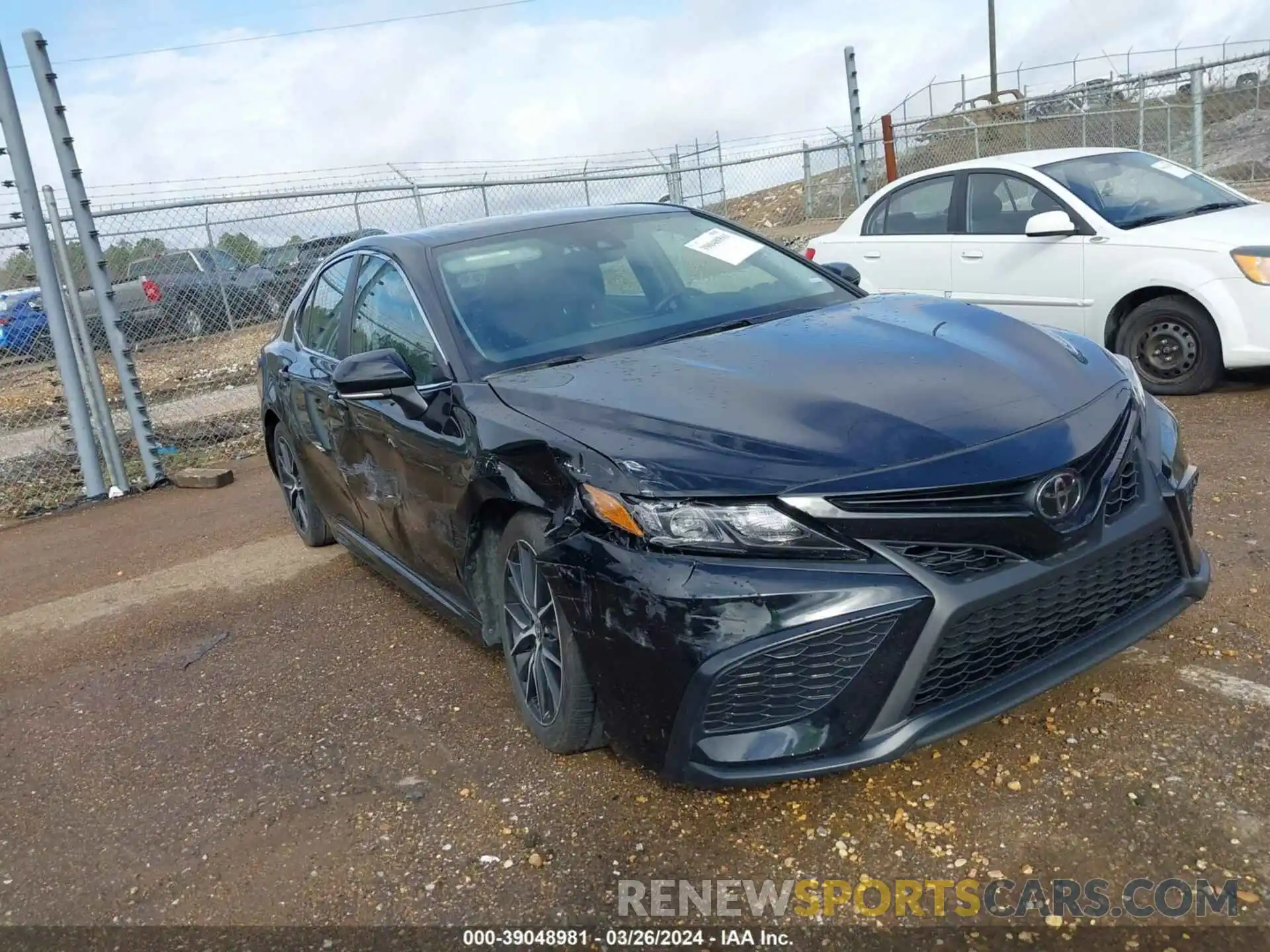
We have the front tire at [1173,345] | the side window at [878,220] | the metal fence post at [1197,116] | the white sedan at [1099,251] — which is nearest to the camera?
the white sedan at [1099,251]

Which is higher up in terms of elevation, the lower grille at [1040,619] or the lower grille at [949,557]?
the lower grille at [949,557]

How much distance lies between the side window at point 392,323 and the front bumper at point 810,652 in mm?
1310

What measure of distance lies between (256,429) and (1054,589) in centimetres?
842

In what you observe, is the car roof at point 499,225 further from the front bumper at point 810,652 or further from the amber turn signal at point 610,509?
the front bumper at point 810,652

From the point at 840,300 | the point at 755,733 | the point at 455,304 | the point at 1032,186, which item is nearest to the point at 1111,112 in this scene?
the point at 1032,186

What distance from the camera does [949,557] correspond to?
8.28 feet

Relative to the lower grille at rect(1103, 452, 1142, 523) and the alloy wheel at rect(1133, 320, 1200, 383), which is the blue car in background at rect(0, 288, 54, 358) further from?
the lower grille at rect(1103, 452, 1142, 523)

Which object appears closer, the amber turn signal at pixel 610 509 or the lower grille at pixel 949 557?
the lower grille at pixel 949 557

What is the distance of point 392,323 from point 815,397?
1840mm

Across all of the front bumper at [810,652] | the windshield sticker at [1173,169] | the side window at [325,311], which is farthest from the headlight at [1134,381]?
the windshield sticker at [1173,169]

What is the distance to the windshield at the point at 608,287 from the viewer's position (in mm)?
3668

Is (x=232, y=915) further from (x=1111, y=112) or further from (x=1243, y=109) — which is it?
(x=1243, y=109)

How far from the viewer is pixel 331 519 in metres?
5.18

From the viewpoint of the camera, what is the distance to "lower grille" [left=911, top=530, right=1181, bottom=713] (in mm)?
2533
